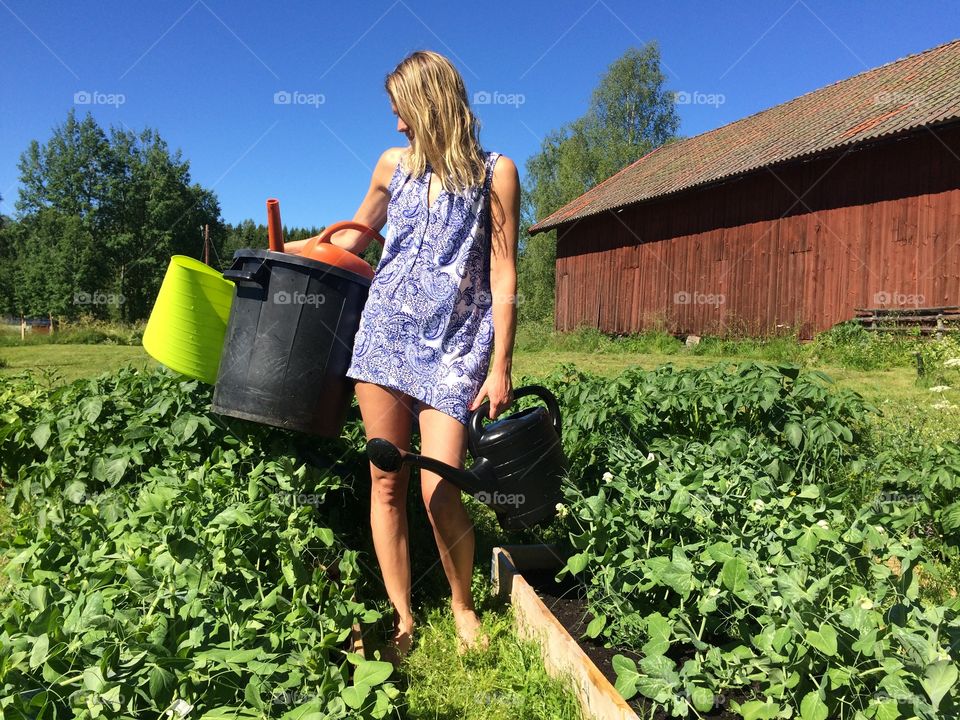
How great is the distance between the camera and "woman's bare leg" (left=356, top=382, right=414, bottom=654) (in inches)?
78.6

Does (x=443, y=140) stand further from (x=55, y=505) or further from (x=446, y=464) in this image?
(x=55, y=505)

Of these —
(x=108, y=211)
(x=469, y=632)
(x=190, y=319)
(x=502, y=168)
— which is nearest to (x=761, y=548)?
(x=469, y=632)

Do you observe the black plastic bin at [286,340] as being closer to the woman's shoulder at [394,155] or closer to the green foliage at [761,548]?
the woman's shoulder at [394,155]

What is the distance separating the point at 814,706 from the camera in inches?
48.7

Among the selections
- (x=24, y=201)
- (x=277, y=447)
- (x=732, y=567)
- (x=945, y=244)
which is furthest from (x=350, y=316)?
(x=24, y=201)

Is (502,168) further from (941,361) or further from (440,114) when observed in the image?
(941,361)

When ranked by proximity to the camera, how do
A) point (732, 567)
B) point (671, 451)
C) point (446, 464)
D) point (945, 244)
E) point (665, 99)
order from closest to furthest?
point (732, 567) < point (446, 464) < point (671, 451) < point (945, 244) < point (665, 99)

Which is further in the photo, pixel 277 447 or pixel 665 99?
pixel 665 99

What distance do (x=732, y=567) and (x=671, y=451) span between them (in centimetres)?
84

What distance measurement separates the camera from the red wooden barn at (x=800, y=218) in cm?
959

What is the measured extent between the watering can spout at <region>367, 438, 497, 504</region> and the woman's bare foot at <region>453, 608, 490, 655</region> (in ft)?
1.47

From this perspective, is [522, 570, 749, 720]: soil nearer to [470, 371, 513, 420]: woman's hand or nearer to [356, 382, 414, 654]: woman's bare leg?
[356, 382, 414, 654]: woman's bare leg

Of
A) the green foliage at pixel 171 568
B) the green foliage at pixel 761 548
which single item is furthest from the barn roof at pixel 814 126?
the green foliage at pixel 171 568

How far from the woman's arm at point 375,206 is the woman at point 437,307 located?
0.11 meters
